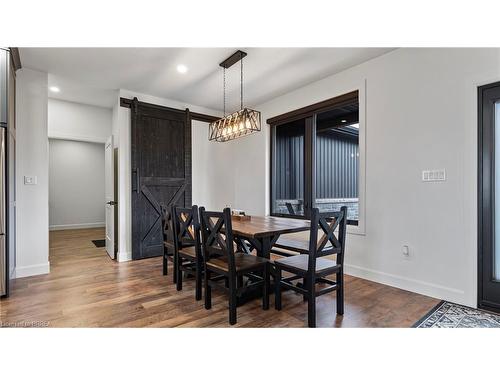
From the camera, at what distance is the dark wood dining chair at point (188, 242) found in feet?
8.32

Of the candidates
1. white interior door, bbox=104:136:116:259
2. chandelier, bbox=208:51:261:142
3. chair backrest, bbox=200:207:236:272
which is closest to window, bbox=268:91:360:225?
chandelier, bbox=208:51:261:142

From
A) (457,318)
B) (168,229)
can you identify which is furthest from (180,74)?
(457,318)

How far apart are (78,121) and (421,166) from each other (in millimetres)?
5727

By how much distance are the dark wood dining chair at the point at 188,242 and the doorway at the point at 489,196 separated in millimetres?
2613

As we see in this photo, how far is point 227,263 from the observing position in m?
2.31

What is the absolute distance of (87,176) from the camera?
24.2 ft

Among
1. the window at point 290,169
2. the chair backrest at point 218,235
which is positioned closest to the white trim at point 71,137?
the window at point 290,169

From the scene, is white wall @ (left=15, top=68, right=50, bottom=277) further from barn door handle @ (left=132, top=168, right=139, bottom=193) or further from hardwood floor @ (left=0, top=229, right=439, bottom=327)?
Answer: barn door handle @ (left=132, top=168, right=139, bottom=193)

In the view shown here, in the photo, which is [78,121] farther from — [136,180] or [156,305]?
[156,305]

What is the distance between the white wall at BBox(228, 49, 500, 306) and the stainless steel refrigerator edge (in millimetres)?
3788

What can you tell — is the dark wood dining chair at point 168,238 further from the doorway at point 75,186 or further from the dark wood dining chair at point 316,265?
the doorway at point 75,186
